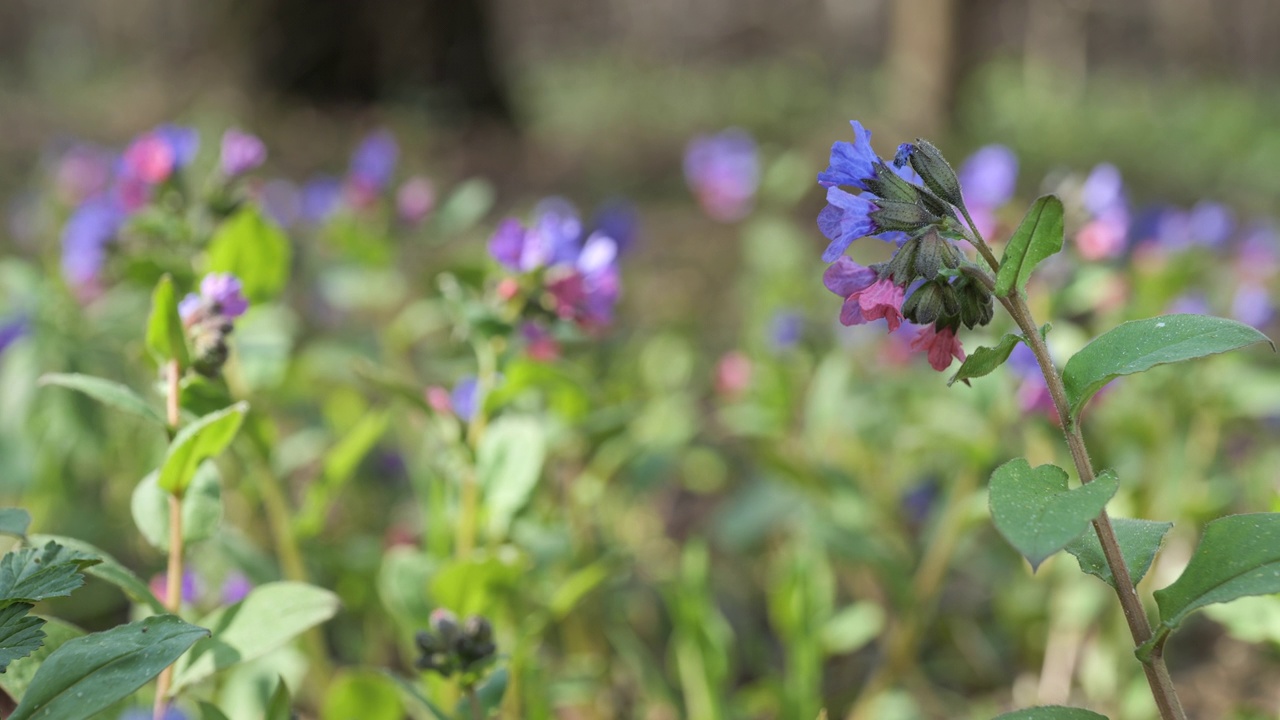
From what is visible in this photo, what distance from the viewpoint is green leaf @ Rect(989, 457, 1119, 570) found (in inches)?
29.8

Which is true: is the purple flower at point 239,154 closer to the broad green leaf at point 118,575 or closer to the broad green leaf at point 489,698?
the broad green leaf at point 118,575

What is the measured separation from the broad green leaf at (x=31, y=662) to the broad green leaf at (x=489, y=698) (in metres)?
0.41

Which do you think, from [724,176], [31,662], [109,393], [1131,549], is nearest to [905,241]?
[1131,549]

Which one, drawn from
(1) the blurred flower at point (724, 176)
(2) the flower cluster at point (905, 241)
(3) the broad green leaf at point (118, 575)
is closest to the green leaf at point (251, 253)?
(3) the broad green leaf at point (118, 575)

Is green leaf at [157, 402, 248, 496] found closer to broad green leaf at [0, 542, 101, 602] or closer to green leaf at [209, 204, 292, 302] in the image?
broad green leaf at [0, 542, 101, 602]

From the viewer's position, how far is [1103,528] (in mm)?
899

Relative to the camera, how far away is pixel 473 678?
47.7 inches

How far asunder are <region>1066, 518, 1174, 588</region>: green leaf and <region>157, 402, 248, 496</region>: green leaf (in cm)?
79

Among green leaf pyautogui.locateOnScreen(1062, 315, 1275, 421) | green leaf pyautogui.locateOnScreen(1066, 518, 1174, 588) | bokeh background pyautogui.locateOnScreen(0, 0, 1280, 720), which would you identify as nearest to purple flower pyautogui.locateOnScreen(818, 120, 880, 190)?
green leaf pyautogui.locateOnScreen(1062, 315, 1275, 421)

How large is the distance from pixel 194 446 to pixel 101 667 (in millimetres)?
256

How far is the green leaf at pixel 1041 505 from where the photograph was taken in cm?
76

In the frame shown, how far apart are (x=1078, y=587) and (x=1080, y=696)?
21 cm

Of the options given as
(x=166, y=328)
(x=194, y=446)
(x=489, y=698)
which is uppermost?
(x=166, y=328)

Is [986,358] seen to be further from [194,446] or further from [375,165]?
[375,165]
